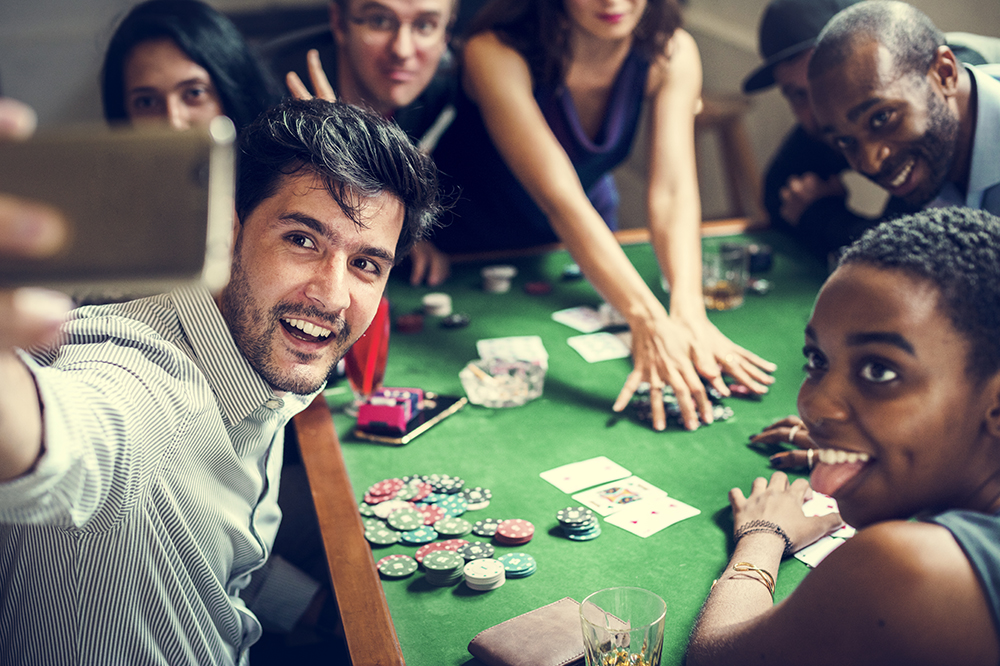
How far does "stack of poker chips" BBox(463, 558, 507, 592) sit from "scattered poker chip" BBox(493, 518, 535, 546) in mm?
89

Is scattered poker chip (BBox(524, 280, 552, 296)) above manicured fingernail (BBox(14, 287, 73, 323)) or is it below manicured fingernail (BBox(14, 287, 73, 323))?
below

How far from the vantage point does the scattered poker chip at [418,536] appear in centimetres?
155

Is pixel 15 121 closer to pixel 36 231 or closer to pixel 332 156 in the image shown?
pixel 36 231

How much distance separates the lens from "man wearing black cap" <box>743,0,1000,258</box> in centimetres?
296

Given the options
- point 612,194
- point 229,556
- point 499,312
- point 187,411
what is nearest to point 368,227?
point 187,411

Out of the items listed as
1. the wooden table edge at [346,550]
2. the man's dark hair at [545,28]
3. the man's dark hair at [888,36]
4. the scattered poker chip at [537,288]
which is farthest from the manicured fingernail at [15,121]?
the scattered poker chip at [537,288]

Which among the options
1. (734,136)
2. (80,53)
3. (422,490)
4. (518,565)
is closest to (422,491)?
(422,490)

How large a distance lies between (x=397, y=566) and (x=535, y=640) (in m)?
0.33

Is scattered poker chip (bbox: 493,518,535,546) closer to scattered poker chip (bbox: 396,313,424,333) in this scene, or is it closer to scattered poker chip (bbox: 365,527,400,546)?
scattered poker chip (bbox: 365,527,400,546)

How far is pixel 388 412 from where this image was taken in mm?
1960

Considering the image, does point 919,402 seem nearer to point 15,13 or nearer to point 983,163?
point 983,163

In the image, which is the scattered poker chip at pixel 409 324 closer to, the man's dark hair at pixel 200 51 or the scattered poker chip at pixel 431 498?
the man's dark hair at pixel 200 51

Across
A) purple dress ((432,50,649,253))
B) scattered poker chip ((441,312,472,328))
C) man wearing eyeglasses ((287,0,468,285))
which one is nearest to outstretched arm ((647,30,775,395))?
purple dress ((432,50,649,253))

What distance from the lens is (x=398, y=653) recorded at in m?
1.26
